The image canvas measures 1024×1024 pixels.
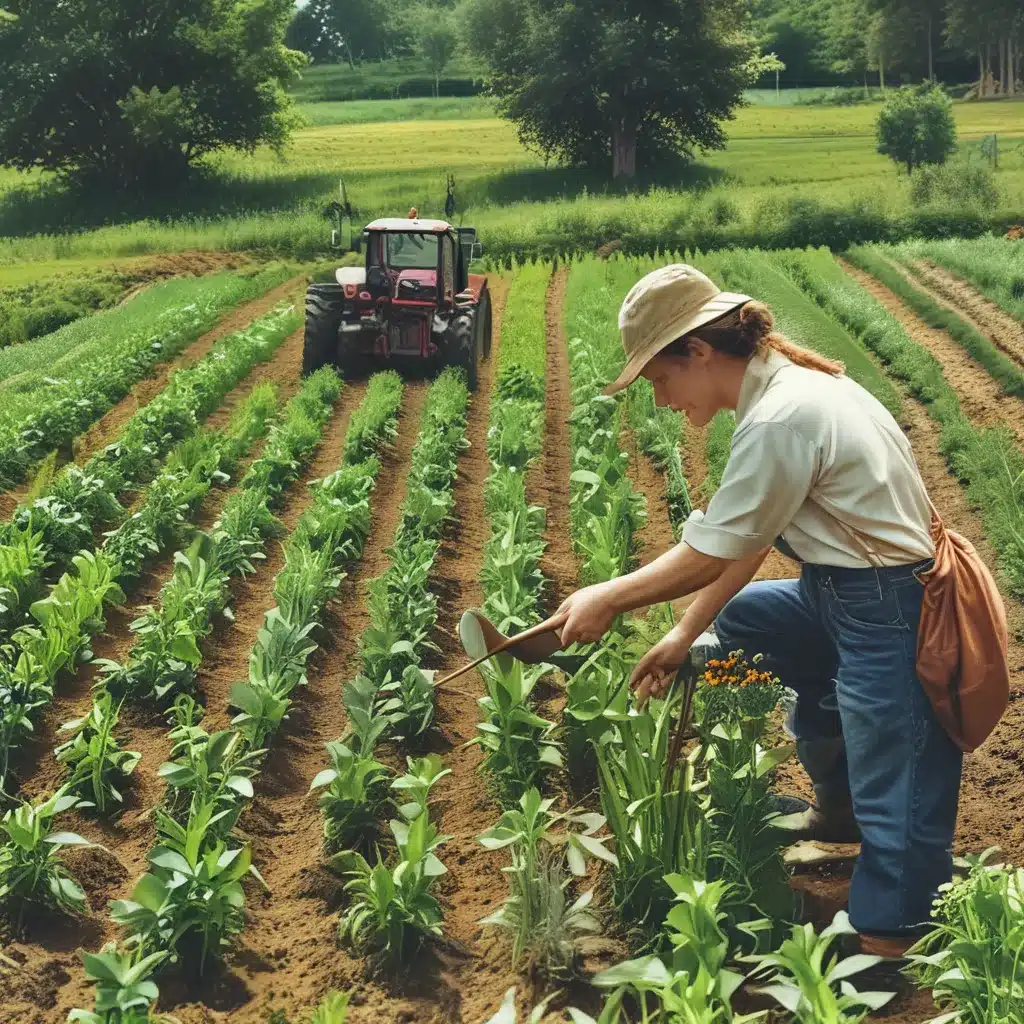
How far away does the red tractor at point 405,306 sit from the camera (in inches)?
487

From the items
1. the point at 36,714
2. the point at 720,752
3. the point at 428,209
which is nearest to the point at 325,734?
the point at 36,714

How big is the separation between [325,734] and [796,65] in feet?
223

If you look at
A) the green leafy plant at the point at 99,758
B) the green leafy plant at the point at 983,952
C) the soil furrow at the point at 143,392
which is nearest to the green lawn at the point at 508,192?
the soil furrow at the point at 143,392

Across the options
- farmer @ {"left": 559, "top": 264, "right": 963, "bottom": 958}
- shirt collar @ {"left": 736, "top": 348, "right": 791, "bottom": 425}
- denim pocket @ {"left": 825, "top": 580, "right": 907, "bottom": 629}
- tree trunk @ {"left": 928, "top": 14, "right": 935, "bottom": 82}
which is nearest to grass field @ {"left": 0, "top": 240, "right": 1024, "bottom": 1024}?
farmer @ {"left": 559, "top": 264, "right": 963, "bottom": 958}

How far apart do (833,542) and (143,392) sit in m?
10.2

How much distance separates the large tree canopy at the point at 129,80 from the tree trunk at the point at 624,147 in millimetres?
8601

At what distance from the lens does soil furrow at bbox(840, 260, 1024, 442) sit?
415 inches

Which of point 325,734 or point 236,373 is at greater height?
point 236,373

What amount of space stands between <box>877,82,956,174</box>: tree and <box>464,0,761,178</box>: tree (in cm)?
391

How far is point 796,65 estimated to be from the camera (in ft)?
223

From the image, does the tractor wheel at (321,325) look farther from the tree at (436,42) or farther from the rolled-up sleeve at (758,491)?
the tree at (436,42)

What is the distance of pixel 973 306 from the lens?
15633 mm

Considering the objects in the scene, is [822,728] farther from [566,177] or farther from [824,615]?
[566,177]

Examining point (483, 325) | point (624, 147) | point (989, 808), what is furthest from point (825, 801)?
point (624, 147)
